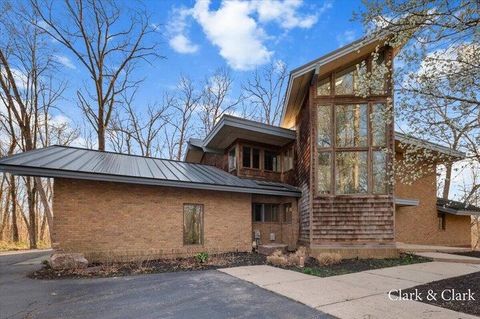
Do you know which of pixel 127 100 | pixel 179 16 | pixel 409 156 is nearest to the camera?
pixel 409 156

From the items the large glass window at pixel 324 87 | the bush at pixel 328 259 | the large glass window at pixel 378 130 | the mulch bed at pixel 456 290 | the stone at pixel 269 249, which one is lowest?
the stone at pixel 269 249

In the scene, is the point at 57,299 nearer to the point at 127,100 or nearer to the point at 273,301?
the point at 273,301

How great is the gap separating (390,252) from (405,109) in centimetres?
605

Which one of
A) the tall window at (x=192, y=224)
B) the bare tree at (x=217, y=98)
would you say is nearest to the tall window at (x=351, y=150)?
the tall window at (x=192, y=224)

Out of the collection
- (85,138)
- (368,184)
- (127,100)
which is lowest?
(368,184)

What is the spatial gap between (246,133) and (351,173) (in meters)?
4.77

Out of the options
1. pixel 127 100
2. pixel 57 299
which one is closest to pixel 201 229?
pixel 57 299

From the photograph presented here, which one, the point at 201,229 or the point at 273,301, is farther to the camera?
the point at 201,229

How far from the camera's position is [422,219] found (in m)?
15.2

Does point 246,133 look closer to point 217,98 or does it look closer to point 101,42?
point 101,42

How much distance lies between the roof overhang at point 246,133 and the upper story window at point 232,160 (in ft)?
1.35

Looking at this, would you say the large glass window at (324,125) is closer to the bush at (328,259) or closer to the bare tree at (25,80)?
the bush at (328,259)

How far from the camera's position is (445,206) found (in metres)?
15.5

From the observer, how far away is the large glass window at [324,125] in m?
11.1
